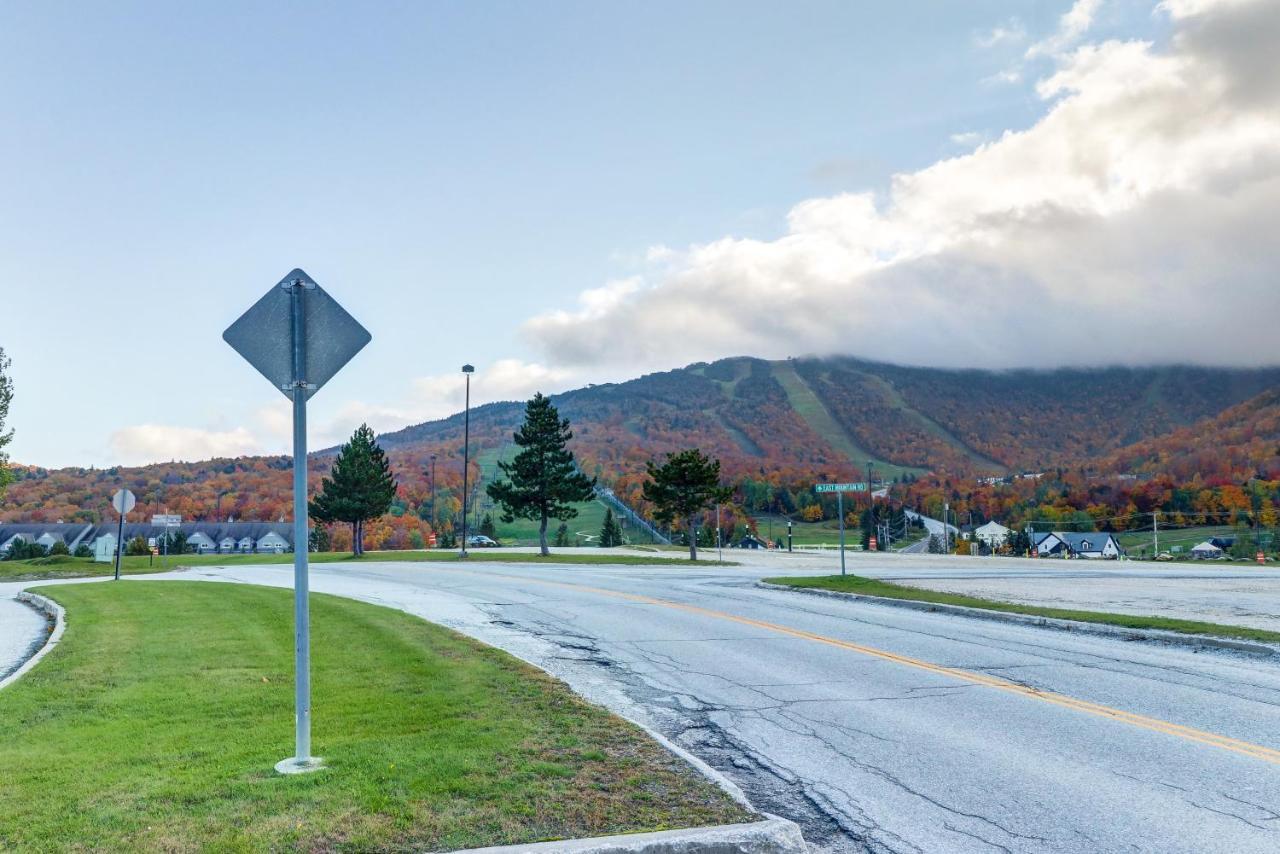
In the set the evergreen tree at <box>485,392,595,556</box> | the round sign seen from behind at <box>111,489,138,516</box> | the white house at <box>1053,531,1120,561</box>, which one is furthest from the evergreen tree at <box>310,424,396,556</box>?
the white house at <box>1053,531,1120,561</box>

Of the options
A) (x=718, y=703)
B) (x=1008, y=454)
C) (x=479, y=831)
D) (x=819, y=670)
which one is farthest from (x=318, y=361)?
(x=1008, y=454)

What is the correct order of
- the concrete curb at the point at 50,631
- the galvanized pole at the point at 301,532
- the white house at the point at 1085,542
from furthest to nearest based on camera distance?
the white house at the point at 1085,542 → the concrete curb at the point at 50,631 → the galvanized pole at the point at 301,532

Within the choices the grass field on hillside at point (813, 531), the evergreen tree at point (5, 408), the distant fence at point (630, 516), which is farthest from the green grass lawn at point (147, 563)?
the grass field on hillside at point (813, 531)

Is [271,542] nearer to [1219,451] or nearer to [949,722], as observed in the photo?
[1219,451]

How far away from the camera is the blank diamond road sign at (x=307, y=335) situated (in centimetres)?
606

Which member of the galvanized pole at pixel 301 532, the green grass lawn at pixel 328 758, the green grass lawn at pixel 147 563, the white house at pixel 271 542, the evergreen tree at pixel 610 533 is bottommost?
the white house at pixel 271 542

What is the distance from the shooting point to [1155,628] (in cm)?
1309

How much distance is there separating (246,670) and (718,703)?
17.9ft

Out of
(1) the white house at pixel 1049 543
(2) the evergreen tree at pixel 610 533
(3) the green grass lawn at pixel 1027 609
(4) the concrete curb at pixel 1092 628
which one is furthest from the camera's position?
(1) the white house at pixel 1049 543

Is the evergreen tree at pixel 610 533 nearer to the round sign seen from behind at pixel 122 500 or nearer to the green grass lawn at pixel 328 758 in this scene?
the round sign seen from behind at pixel 122 500

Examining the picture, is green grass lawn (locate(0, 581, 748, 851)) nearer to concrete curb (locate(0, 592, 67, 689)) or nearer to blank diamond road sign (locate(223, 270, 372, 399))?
concrete curb (locate(0, 592, 67, 689))

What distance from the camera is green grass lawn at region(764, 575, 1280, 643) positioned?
12594 mm

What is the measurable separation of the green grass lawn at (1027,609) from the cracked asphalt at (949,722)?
1.12 m

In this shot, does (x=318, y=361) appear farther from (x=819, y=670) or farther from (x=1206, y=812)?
(x=819, y=670)
